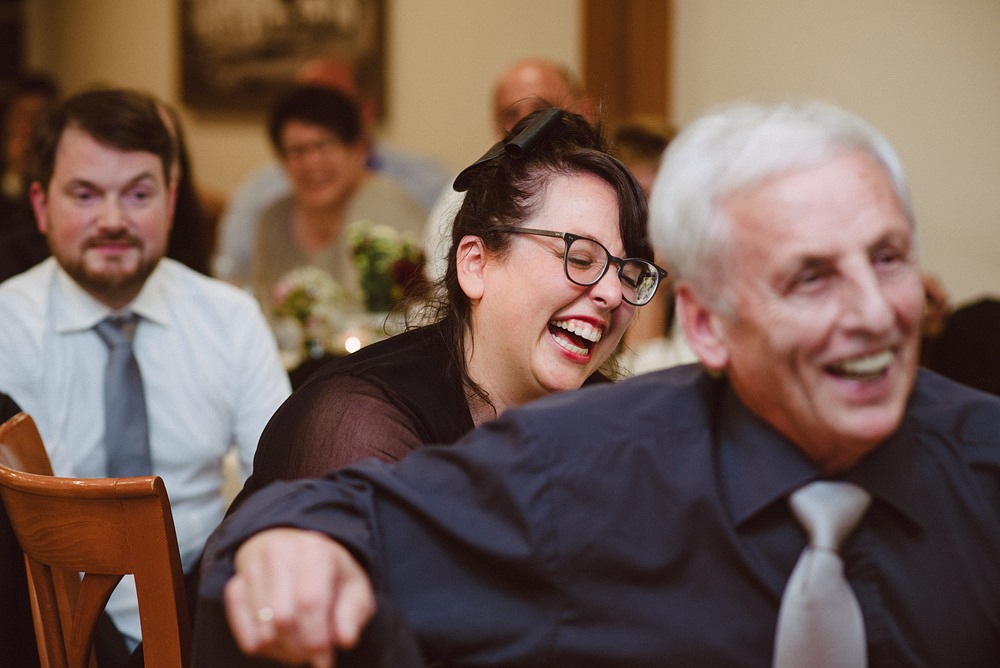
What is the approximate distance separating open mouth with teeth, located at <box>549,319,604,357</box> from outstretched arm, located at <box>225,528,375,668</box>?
727 millimetres

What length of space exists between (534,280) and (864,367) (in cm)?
69

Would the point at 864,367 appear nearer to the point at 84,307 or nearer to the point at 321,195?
the point at 84,307

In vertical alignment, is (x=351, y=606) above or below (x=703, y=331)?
below

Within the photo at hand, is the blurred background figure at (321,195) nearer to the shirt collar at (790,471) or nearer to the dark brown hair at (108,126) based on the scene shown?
the dark brown hair at (108,126)

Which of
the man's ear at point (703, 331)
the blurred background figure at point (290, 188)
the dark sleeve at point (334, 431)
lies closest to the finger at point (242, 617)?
the dark sleeve at point (334, 431)

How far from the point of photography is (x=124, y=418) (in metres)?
2.24

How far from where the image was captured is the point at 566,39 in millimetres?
4828

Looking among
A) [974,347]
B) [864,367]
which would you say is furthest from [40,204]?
[974,347]

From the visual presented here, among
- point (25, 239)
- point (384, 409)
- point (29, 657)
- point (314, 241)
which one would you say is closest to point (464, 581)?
point (384, 409)

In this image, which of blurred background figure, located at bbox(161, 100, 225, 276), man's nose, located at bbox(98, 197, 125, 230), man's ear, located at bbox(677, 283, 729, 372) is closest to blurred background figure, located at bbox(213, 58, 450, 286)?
blurred background figure, located at bbox(161, 100, 225, 276)

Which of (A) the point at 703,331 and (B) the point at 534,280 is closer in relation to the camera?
(A) the point at 703,331

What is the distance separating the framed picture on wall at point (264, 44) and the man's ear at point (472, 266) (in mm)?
4158

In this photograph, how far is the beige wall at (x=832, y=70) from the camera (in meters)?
3.56

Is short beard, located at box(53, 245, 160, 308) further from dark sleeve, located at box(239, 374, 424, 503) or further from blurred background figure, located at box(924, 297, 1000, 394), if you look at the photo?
blurred background figure, located at box(924, 297, 1000, 394)
